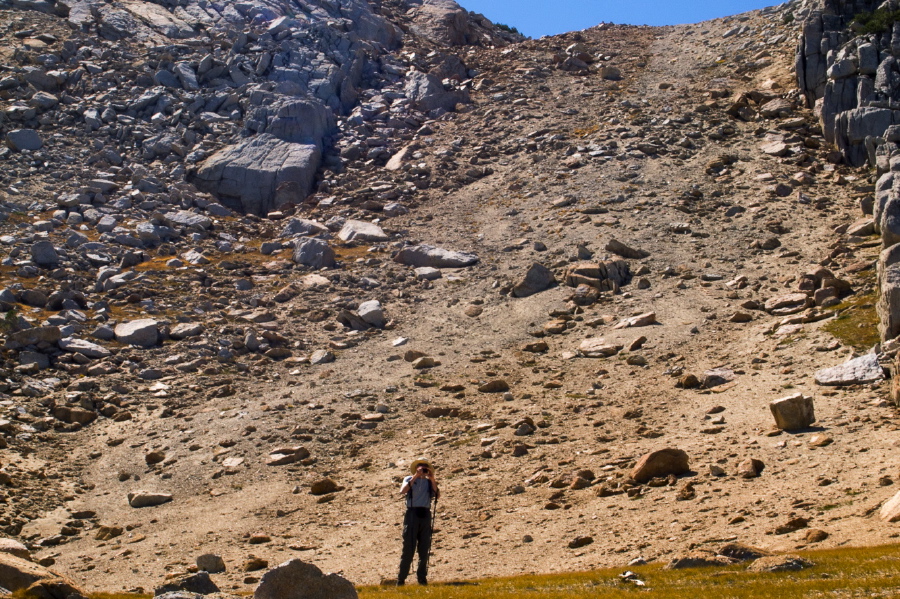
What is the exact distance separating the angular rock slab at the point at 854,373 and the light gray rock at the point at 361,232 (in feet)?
85.1

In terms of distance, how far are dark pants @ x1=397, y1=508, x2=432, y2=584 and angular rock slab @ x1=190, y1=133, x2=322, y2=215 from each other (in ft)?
122

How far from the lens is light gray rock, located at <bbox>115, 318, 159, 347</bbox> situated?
106 ft

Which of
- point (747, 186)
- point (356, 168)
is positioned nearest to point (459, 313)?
point (747, 186)

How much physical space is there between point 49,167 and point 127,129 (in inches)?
278

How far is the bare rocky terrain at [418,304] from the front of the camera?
743 inches

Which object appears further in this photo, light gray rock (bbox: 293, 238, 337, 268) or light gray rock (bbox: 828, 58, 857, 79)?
light gray rock (bbox: 828, 58, 857, 79)

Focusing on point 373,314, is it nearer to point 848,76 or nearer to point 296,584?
point 296,584

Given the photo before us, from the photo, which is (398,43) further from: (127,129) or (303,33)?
(127,129)

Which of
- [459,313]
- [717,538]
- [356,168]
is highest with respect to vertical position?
[356,168]

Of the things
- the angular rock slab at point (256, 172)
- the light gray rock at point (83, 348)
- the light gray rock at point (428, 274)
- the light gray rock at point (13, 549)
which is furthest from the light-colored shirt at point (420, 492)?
the angular rock slab at point (256, 172)

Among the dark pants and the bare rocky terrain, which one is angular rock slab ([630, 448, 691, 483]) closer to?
the bare rocky terrain

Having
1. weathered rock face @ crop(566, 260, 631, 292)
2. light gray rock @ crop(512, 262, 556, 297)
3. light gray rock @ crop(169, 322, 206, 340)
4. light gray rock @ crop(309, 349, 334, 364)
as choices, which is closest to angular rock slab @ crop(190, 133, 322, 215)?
light gray rock @ crop(169, 322, 206, 340)

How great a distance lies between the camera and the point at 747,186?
41.8m

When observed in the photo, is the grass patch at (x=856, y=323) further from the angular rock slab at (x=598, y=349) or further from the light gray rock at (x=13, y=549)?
the light gray rock at (x=13, y=549)
